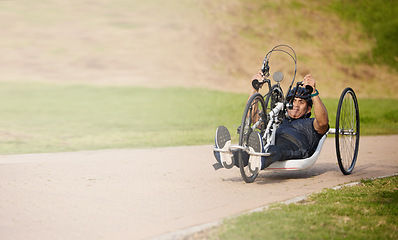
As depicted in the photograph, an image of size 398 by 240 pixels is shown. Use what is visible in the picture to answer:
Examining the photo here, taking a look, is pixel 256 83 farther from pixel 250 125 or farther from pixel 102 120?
pixel 102 120

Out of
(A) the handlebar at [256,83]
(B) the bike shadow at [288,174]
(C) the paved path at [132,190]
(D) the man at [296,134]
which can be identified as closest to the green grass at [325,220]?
(C) the paved path at [132,190]

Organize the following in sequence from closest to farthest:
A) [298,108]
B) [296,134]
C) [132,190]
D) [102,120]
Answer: [132,190] → [296,134] → [298,108] → [102,120]

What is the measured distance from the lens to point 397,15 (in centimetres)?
3653

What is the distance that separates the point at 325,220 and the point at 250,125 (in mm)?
2240

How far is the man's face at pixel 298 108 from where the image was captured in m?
8.94

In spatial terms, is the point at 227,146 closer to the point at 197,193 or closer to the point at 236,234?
the point at 197,193

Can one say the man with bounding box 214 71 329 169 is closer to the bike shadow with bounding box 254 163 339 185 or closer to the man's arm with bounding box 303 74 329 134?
the man's arm with bounding box 303 74 329 134

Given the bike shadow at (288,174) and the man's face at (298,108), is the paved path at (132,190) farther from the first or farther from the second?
the man's face at (298,108)

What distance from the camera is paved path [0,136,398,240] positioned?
5.84 metres

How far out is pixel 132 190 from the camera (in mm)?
7680

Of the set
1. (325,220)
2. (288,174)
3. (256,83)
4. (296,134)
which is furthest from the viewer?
(288,174)

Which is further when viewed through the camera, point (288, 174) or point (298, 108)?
point (288, 174)

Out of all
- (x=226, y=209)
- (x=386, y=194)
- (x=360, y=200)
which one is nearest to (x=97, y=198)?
(x=226, y=209)

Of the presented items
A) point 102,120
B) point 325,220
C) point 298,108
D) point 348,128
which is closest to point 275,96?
point 298,108
